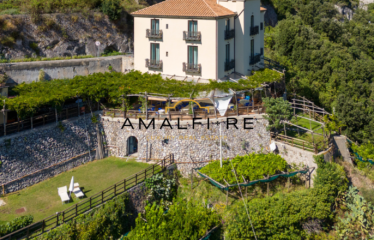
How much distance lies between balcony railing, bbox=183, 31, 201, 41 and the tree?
7.98m

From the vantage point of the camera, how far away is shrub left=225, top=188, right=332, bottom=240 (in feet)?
86.8

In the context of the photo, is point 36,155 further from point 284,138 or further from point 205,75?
point 284,138

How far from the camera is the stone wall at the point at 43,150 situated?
26.5 meters

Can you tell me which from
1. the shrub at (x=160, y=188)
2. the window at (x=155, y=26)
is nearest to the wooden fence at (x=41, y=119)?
the shrub at (x=160, y=188)

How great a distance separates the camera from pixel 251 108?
32.9m

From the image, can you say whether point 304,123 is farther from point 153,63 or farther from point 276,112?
point 153,63

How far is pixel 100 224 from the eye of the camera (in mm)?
24406

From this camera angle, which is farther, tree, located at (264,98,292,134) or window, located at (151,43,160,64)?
window, located at (151,43,160,64)

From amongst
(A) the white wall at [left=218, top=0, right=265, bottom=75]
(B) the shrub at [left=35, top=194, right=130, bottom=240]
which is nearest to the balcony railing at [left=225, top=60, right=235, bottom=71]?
(A) the white wall at [left=218, top=0, right=265, bottom=75]

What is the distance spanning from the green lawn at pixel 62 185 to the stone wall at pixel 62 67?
10.4 m

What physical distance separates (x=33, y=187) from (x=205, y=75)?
1650cm

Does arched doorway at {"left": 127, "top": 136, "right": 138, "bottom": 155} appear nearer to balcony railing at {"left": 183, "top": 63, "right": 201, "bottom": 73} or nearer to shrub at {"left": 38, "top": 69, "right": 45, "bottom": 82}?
balcony railing at {"left": 183, "top": 63, "right": 201, "bottom": 73}

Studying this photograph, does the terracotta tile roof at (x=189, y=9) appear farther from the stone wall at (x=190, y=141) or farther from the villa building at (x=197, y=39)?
the stone wall at (x=190, y=141)

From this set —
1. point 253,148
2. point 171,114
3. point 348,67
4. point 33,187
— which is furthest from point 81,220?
point 348,67
